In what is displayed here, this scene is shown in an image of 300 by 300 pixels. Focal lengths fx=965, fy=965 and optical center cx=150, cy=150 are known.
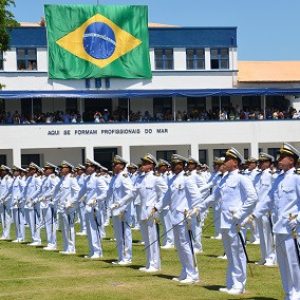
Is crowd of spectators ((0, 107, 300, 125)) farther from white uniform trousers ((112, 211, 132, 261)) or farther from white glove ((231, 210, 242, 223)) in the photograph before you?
white glove ((231, 210, 242, 223))

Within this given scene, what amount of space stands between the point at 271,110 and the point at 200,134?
5803mm

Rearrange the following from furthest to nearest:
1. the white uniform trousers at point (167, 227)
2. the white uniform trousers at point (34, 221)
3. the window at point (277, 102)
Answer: the window at point (277, 102) → the white uniform trousers at point (34, 221) → the white uniform trousers at point (167, 227)

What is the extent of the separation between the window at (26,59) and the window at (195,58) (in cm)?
1051

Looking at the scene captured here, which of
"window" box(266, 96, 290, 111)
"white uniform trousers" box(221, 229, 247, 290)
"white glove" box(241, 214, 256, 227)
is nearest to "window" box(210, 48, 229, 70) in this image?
"window" box(266, 96, 290, 111)

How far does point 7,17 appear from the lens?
4359 centimetres

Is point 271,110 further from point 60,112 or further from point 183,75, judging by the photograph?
point 60,112

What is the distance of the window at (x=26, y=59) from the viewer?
205 ft

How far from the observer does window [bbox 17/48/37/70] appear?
2464 inches

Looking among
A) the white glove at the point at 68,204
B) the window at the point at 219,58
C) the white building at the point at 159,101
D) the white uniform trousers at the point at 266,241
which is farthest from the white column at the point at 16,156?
the white uniform trousers at the point at 266,241

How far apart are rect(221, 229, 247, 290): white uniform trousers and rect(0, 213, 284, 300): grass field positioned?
0.76ft

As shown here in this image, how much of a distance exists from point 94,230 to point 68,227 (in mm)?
1802

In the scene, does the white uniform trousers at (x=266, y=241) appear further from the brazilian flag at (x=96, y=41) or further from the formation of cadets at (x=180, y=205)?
the brazilian flag at (x=96, y=41)

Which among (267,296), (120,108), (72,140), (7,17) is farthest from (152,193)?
(120,108)

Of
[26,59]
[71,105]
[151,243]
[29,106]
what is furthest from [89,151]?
[151,243]
